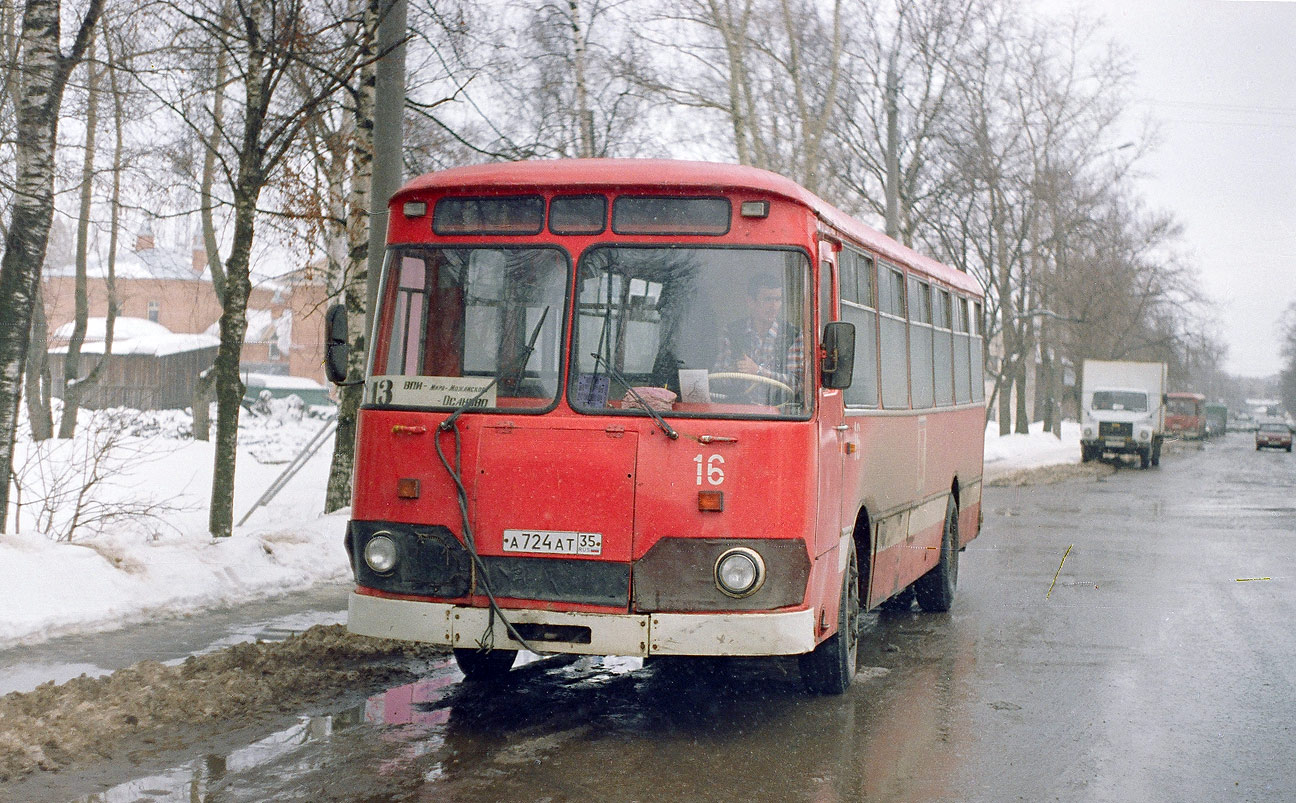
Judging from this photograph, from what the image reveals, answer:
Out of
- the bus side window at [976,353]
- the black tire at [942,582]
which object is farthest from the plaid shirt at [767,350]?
the bus side window at [976,353]

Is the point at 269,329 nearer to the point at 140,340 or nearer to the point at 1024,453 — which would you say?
the point at 140,340

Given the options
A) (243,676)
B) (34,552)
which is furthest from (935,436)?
(34,552)

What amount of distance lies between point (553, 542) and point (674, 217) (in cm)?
166

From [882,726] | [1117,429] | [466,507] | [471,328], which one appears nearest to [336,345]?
[471,328]

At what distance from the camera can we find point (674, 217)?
22.1 ft

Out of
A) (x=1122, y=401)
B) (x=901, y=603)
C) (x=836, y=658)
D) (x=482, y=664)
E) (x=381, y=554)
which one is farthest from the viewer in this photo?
(x=1122, y=401)

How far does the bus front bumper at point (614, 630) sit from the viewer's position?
637 centimetres

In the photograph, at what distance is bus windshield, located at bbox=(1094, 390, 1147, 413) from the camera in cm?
4109

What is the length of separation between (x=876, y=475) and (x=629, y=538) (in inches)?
97.9

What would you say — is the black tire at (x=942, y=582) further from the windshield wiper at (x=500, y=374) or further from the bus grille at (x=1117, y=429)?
the bus grille at (x=1117, y=429)

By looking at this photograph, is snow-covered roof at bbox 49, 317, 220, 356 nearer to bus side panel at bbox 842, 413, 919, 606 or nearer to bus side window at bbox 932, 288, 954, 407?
bus side window at bbox 932, 288, 954, 407

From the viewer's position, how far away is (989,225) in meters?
45.6

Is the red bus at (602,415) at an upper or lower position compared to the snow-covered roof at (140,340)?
lower

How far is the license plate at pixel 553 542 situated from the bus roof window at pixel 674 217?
58.2 inches
